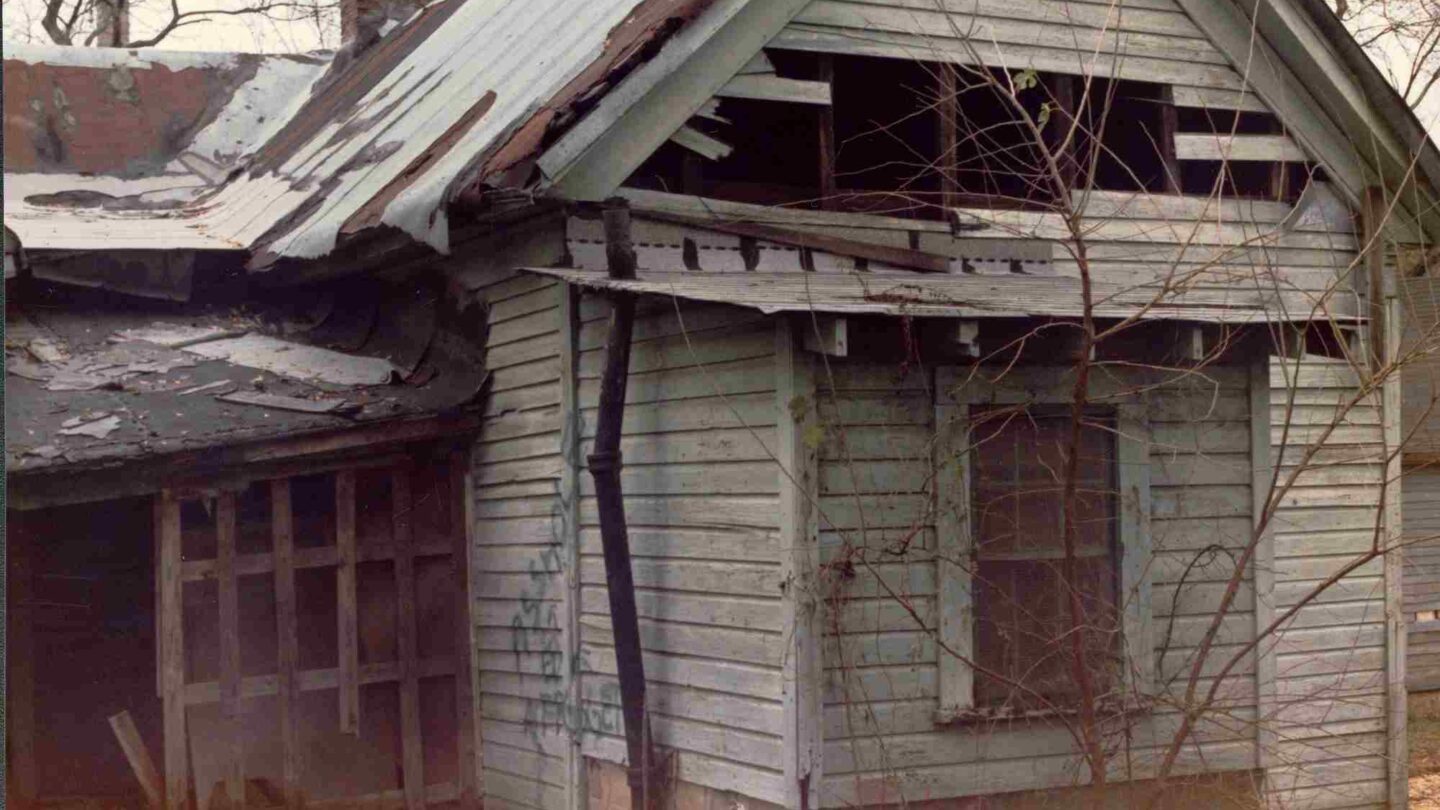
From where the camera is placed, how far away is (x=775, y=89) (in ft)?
28.0

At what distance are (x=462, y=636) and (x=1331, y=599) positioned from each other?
558 cm

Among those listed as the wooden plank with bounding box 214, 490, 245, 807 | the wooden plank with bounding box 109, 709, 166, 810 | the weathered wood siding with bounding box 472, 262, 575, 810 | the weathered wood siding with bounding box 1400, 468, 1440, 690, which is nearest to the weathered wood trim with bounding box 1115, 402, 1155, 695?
the weathered wood siding with bounding box 472, 262, 575, 810

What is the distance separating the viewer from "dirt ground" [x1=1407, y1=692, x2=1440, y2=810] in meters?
10.7

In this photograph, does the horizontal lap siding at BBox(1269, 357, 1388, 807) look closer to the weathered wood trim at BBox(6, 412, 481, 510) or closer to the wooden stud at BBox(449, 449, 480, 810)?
the wooden stud at BBox(449, 449, 480, 810)

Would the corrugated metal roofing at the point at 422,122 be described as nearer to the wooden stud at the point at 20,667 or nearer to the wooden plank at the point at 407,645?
the wooden plank at the point at 407,645

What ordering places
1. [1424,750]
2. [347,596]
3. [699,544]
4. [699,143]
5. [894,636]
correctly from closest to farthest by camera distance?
[894,636]
[699,544]
[699,143]
[347,596]
[1424,750]

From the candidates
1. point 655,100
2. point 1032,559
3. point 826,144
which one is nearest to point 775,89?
point 826,144

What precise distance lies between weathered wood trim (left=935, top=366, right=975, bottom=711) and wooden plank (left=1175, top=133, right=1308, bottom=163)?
3204mm

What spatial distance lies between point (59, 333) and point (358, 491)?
7.79 ft

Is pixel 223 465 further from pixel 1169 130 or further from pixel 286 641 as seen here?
pixel 1169 130

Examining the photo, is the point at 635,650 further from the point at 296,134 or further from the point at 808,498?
the point at 296,134

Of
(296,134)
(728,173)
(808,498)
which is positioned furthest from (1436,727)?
(296,134)

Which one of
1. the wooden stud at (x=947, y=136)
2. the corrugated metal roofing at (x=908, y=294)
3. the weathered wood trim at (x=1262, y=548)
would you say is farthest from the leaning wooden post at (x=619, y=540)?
the weathered wood trim at (x=1262, y=548)

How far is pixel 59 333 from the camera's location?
33.8ft
